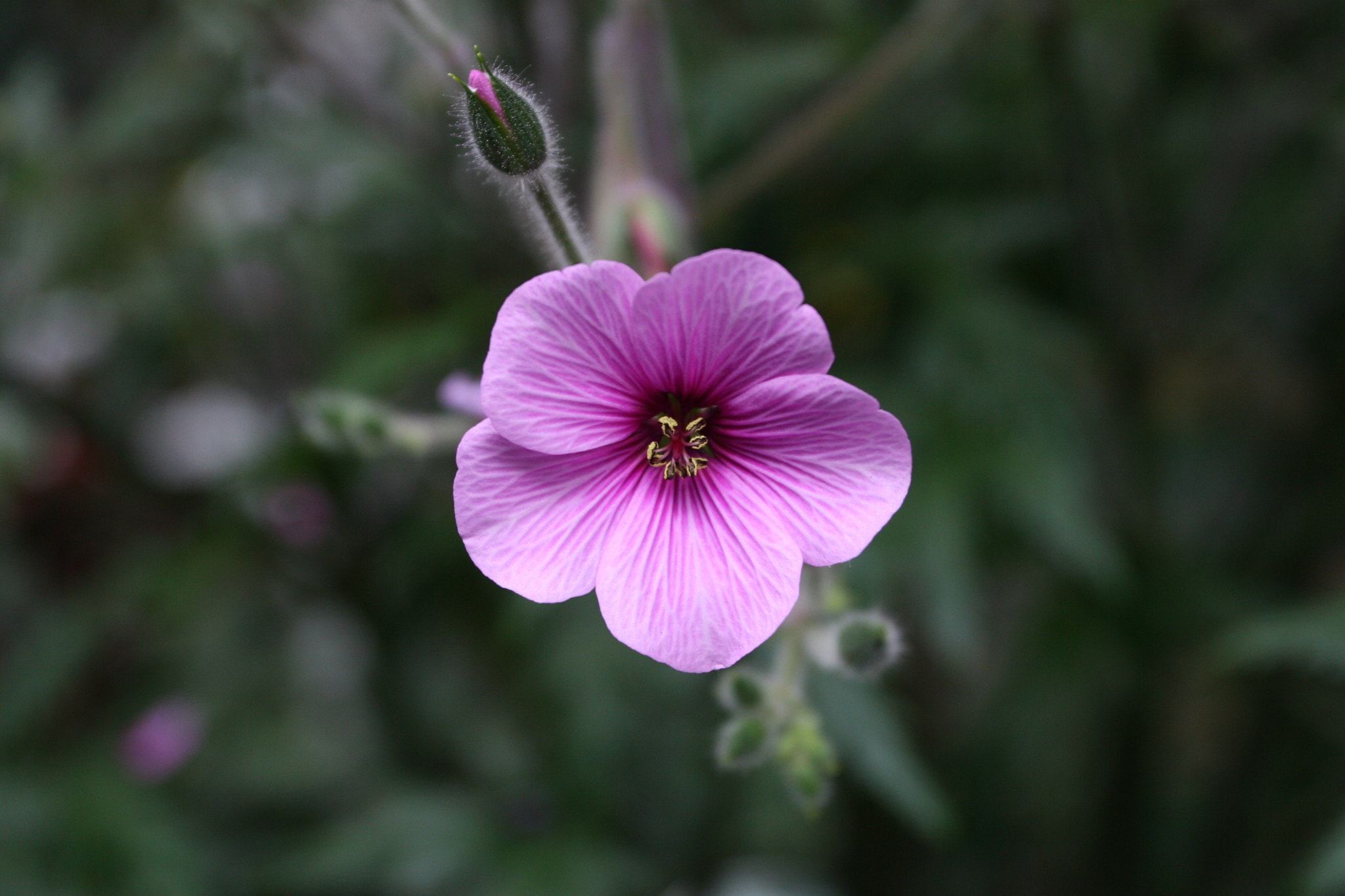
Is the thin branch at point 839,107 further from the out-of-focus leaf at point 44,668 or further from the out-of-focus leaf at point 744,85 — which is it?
the out-of-focus leaf at point 44,668

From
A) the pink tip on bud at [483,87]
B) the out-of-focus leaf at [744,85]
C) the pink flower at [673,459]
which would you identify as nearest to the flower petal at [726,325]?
the pink flower at [673,459]

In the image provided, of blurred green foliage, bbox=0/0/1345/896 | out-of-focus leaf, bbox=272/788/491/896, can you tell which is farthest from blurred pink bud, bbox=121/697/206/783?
out-of-focus leaf, bbox=272/788/491/896

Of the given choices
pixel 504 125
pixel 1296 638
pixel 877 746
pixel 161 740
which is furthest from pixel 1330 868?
pixel 161 740

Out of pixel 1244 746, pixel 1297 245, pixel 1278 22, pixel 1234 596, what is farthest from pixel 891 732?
pixel 1278 22

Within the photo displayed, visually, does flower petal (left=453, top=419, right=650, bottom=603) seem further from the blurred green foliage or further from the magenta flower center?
the blurred green foliage

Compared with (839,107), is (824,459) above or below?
below

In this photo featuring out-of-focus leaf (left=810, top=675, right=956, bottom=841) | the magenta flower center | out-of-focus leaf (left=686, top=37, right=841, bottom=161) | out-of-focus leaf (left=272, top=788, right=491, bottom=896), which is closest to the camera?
the magenta flower center

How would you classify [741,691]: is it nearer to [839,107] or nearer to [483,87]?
[483,87]
